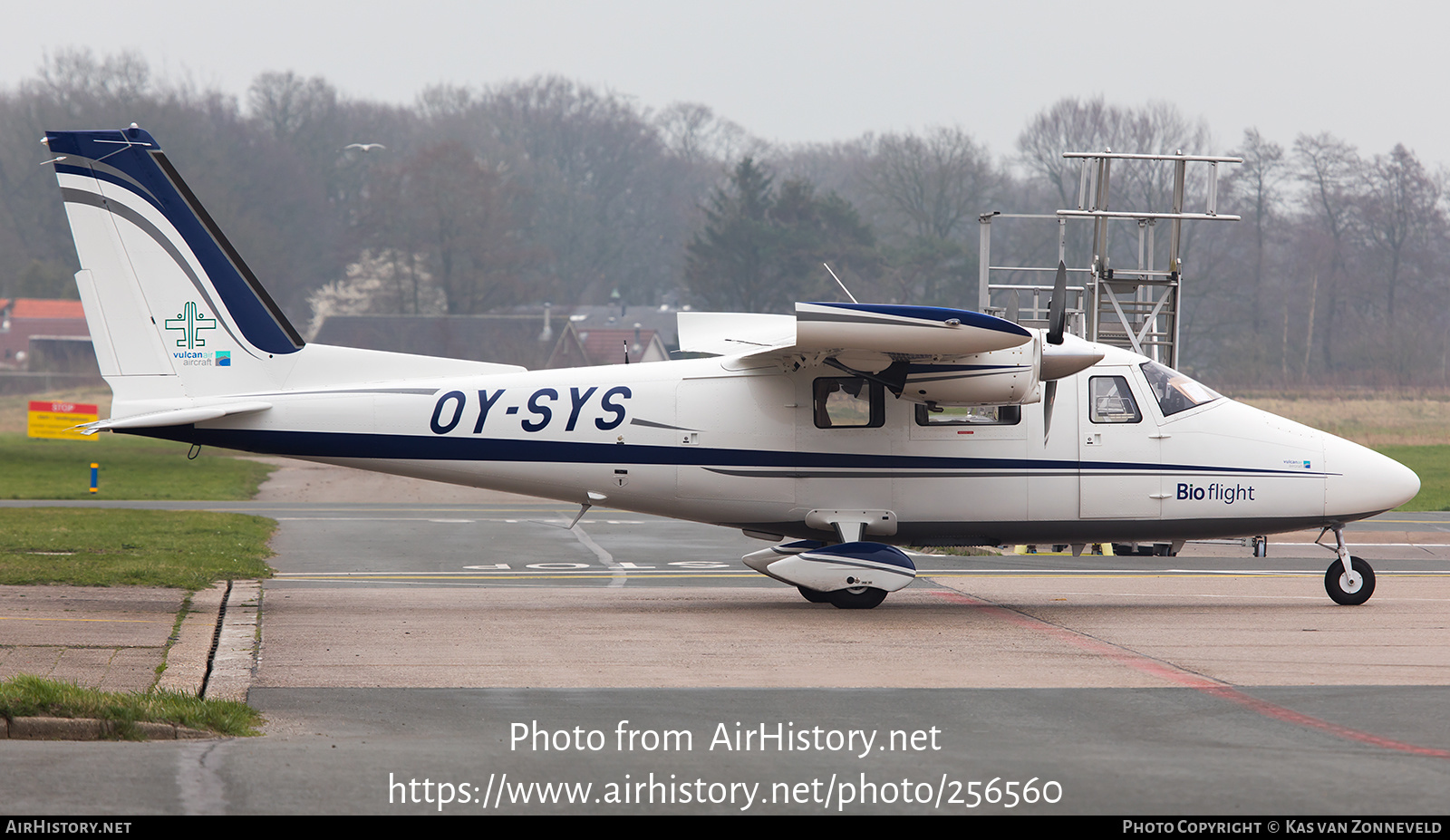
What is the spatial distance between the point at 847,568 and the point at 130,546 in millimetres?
11099

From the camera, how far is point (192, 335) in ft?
45.0

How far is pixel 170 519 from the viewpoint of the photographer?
77.9 feet

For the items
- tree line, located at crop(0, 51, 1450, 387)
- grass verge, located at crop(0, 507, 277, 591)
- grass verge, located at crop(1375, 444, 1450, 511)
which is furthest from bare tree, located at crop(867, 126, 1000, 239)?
grass verge, located at crop(0, 507, 277, 591)

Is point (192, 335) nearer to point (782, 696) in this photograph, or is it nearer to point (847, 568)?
point (847, 568)

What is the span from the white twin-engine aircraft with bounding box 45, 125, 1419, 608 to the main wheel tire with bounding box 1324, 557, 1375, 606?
0.9 inches

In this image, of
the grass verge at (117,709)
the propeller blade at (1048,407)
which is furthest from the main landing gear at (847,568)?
the grass verge at (117,709)

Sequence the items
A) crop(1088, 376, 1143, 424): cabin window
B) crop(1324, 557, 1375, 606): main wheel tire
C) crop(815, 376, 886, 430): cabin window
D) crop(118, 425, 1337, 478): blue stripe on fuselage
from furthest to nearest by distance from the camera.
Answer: crop(1324, 557, 1375, 606): main wheel tire → crop(1088, 376, 1143, 424): cabin window → crop(815, 376, 886, 430): cabin window → crop(118, 425, 1337, 478): blue stripe on fuselage

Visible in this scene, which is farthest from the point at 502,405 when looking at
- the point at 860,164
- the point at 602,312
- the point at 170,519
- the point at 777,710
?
the point at 860,164

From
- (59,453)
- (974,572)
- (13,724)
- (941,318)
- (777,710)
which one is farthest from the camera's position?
(59,453)

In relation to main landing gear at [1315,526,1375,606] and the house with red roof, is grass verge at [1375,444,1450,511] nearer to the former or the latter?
main landing gear at [1315,526,1375,606]

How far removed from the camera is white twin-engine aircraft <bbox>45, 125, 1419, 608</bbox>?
1350 centimetres

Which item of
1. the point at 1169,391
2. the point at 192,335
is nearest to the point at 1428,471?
the point at 1169,391
